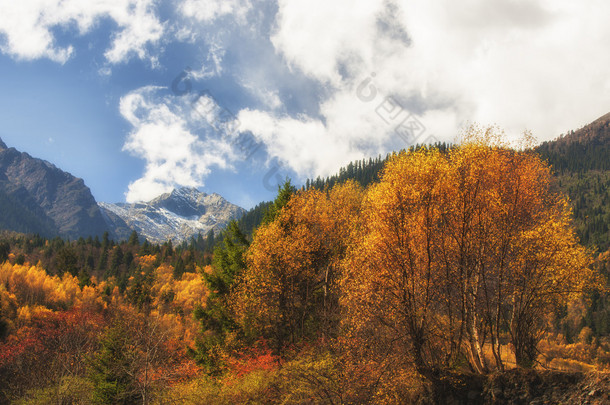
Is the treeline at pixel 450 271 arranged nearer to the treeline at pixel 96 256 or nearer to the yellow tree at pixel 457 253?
the yellow tree at pixel 457 253

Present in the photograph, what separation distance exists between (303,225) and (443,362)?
53.4 ft

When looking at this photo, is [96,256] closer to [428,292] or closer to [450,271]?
[428,292]

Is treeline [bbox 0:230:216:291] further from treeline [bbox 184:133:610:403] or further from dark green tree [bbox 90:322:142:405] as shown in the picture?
treeline [bbox 184:133:610:403]

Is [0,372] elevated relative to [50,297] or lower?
lower

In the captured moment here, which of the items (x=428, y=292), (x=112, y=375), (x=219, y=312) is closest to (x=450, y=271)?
(x=428, y=292)

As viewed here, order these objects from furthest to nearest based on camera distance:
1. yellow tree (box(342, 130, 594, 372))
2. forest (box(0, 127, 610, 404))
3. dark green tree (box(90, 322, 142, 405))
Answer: dark green tree (box(90, 322, 142, 405)) < yellow tree (box(342, 130, 594, 372)) < forest (box(0, 127, 610, 404))

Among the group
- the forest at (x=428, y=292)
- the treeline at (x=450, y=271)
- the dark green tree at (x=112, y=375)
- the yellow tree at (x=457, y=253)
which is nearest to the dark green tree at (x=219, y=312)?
the forest at (x=428, y=292)

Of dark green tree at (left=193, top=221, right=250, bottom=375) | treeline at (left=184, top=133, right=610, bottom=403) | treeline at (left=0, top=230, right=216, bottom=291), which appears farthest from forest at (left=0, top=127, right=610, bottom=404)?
treeline at (left=0, top=230, right=216, bottom=291)

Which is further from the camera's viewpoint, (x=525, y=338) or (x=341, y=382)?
(x=525, y=338)

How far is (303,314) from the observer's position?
102 ft

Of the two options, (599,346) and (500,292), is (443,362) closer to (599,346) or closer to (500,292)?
(500,292)

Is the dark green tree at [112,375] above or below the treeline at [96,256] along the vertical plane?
below

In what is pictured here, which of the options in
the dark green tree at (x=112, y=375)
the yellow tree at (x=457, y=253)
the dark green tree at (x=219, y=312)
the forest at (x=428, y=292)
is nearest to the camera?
the forest at (x=428, y=292)

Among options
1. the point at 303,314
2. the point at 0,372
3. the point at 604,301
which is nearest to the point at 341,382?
the point at 303,314
